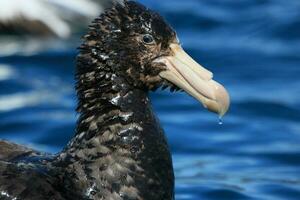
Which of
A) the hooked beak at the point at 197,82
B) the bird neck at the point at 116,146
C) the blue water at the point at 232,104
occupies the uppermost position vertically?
the blue water at the point at 232,104

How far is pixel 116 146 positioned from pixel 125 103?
225mm

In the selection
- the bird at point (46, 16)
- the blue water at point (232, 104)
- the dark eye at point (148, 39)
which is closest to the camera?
the dark eye at point (148, 39)

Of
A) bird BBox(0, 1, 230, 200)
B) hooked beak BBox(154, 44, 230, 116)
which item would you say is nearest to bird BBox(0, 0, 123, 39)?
bird BBox(0, 1, 230, 200)

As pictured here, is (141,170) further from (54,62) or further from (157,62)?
(54,62)

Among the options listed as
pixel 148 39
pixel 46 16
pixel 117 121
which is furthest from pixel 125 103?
pixel 46 16

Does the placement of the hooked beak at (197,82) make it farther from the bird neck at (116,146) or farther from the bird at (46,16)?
the bird at (46,16)

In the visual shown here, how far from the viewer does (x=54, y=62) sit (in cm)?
1282

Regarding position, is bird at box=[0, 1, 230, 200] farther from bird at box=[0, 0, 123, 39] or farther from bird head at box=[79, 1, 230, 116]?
bird at box=[0, 0, 123, 39]

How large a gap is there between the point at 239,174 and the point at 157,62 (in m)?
3.51

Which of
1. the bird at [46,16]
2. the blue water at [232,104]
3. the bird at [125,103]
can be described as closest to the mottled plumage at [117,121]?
the bird at [125,103]

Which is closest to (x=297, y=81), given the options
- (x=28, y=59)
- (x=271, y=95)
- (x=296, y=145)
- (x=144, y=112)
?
(x=271, y=95)

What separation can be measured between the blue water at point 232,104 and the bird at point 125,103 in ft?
8.95

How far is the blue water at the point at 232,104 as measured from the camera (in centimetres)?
1058

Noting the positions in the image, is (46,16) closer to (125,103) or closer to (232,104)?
(232,104)
